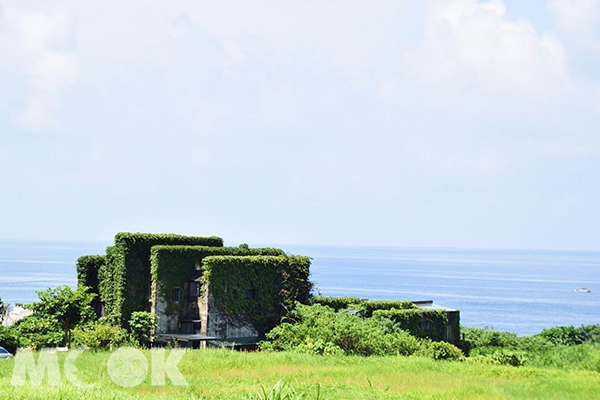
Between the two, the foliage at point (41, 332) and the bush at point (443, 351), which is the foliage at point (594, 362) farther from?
the foliage at point (41, 332)

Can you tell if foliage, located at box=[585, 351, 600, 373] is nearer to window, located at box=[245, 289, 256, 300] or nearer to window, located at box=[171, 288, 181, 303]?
window, located at box=[245, 289, 256, 300]

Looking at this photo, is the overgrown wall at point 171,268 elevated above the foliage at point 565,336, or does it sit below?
above

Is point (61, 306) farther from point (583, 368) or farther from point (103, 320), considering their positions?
point (583, 368)

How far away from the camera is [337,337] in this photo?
34250 millimetres

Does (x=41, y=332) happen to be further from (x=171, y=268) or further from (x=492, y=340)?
(x=492, y=340)

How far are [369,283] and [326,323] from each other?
470ft

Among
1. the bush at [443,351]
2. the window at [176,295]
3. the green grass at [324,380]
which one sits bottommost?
the bush at [443,351]

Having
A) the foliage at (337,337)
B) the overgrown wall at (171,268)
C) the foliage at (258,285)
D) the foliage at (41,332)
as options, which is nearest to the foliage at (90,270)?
the overgrown wall at (171,268)

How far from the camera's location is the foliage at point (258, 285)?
4112 centimetres

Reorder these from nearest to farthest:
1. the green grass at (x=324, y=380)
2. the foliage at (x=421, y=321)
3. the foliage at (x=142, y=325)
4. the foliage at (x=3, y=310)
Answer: the green grass at (x=324, y=380) → the foliage at (x=142, y=325) → the foliage at (x=421, y=321) → the foliage at (x=3, y=310)

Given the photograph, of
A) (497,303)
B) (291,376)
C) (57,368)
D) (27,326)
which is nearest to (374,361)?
(291,376)

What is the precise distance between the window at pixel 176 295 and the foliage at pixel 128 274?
1408 millimetres

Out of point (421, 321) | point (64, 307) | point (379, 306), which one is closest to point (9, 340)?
point (64, 307)

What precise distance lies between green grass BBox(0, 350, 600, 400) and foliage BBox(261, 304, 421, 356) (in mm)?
5525
